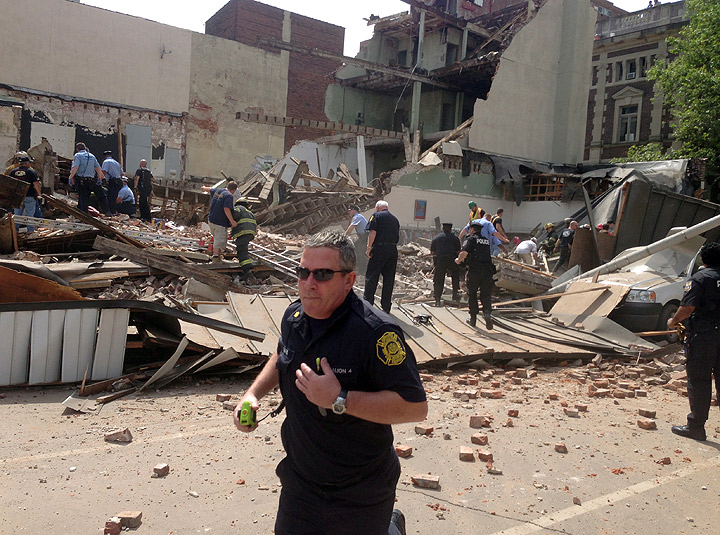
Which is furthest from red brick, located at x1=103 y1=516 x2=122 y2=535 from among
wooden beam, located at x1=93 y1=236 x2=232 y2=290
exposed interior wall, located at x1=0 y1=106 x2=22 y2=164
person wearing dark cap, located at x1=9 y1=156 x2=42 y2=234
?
exposed interior wall, located at x1=0 y1=106 x2=22 y2=164

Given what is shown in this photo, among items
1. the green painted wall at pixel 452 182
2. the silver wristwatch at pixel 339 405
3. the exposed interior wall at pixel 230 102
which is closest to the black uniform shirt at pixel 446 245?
the silver wristwatch at pixel 339 405

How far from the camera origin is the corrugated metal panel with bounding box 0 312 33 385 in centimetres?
570

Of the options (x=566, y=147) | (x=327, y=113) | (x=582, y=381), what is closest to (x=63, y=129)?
(x=327, y=113)

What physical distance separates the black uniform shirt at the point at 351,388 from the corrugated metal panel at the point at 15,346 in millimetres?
4535

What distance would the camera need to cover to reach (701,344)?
5.58 m

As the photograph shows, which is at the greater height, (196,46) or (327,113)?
(196,46)

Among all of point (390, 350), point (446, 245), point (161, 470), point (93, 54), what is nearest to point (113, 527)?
point (161, 470)

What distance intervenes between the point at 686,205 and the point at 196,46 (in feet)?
73.1

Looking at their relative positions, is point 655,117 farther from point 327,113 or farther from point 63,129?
point 63,129

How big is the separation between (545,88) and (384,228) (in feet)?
68.4

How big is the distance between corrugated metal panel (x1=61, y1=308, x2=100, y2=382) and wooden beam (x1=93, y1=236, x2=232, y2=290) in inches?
161

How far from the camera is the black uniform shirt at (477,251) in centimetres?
965

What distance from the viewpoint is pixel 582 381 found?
7715 millimetres

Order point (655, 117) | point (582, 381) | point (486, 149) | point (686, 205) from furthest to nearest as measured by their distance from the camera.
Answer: point (655, 117), point (486, 149), point (686, 205), point (582, 381)
